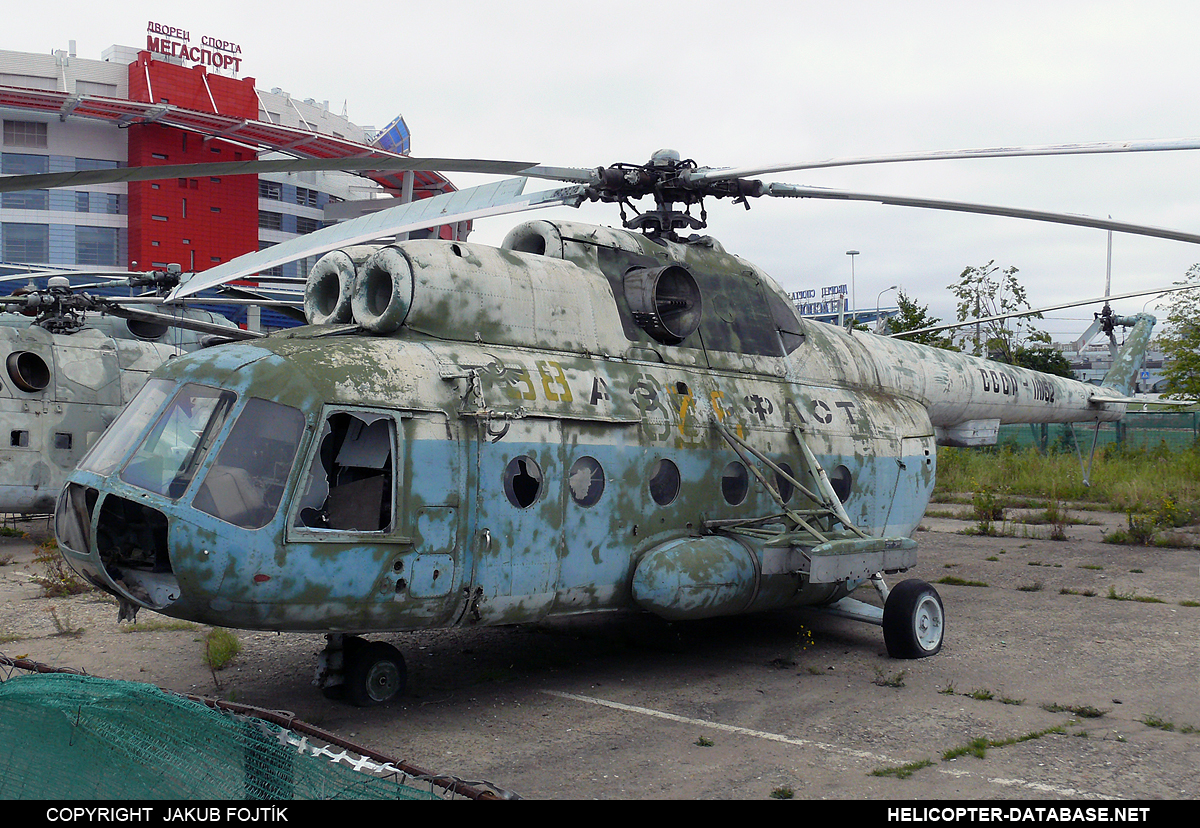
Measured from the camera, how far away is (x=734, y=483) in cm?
912

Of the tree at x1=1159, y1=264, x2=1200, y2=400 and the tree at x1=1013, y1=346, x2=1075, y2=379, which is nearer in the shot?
the tree at x1=1159, y1=264, x2=1200, y2=400

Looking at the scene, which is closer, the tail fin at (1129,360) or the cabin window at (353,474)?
the cabin window at (353,474)

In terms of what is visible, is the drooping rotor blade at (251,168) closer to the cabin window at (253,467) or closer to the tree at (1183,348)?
the cabin window at (253,467)

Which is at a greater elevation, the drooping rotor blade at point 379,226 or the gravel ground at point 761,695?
the drooping rotor blade at point 379,226

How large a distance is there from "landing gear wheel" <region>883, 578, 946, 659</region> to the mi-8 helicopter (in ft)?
0.09

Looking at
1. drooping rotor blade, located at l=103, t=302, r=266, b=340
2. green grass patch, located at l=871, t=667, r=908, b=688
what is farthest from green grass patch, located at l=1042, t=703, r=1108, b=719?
drooping rotor blade, located at l=103, t=302, r=266, b=340

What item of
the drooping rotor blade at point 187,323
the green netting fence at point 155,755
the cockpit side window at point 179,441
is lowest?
the green netting fence at point 155,755

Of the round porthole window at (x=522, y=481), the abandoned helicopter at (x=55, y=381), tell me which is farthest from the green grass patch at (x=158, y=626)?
the abandoned helicopter at (x=55, y=381)

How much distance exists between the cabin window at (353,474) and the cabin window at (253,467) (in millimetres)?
218

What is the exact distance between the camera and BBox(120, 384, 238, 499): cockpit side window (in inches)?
254

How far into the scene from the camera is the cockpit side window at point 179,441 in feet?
21.2

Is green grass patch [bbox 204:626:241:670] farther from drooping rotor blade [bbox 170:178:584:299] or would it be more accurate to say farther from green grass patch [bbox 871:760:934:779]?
green grass patch [bbox 871:760:934:779]

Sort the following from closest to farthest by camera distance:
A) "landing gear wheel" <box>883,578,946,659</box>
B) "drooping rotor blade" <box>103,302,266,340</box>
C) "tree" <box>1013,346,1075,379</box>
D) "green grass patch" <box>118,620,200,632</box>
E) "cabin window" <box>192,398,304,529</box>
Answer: "cabin window" <box>192,398,304,529</box> < "landing gear wheel" <box>883,578,946,659</box> < "green grass patch" <box>118,620,200,632</box> < "drooping rotor blade" <box>103,302,266,340</box> < "tree" <box>1013,346,1075,379</box>

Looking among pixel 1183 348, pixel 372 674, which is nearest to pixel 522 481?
pixel 372 674
